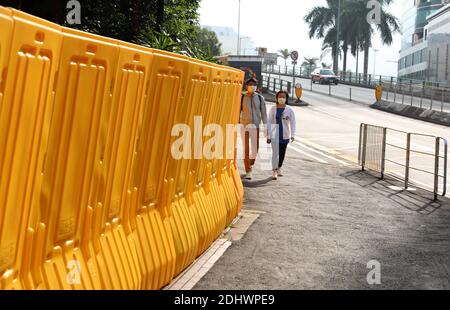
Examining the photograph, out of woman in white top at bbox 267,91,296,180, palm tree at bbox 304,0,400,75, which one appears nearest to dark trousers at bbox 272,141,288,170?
woman in white top at bbox 267,91,296,180

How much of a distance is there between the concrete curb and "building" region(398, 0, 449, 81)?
32.3 metres

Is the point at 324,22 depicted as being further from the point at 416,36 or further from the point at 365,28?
the point at 416,36

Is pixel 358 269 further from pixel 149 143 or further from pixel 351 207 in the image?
pixel 351 207

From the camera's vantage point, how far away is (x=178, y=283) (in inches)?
245

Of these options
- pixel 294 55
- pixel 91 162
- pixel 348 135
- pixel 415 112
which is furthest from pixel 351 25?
pixel 91 162

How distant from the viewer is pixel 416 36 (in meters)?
102

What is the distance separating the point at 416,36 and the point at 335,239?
98.3 meters

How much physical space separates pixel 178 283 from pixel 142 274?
0.86 m

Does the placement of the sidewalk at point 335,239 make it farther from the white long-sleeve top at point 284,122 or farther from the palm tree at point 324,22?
the palm tree at point 324,22

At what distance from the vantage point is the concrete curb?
36344mm

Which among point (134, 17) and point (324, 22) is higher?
point (324, 22)

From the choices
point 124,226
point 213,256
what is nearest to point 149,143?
point 124,226

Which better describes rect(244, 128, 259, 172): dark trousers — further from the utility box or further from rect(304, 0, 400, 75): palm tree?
rect(304, 0, 400, 75): palm tree

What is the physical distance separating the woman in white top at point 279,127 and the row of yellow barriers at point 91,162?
6.55 m
